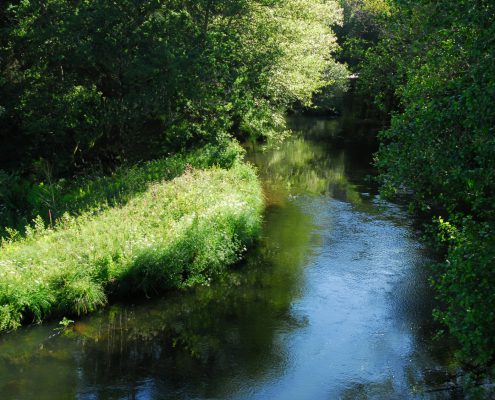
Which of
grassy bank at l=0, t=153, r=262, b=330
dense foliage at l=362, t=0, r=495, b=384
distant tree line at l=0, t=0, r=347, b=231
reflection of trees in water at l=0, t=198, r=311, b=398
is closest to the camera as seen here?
dense foliage at l=362, t=0, r=495, b=384

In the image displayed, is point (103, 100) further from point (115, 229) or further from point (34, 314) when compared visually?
point (34, 314)

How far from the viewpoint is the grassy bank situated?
12305 mm

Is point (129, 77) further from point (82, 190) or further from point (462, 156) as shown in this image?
point (462, 156)

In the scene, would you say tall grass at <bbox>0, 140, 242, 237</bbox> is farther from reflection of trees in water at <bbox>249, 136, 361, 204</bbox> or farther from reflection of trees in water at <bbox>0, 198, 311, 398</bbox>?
reflection of trees in water at <bbox>0, 198, 311, 398</bbox>

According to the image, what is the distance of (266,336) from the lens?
1208cm

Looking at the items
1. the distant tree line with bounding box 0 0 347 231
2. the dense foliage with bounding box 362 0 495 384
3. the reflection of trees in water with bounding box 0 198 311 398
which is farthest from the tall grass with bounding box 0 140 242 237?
the dense foliage with bounding box 362 0 495 384

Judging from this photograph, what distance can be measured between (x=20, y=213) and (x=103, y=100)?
6.71m

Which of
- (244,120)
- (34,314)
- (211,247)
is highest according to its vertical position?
(244,120)

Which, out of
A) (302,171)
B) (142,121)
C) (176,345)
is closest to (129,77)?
(142,121)

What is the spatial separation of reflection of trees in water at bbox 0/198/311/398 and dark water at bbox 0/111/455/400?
0.03 meters

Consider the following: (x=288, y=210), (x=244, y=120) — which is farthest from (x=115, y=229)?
(x=244, y=120)

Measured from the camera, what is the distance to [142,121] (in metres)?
23.1

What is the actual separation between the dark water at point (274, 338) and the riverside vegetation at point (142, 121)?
4.55 feet

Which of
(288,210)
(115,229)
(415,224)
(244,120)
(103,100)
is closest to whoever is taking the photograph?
(115,229)
